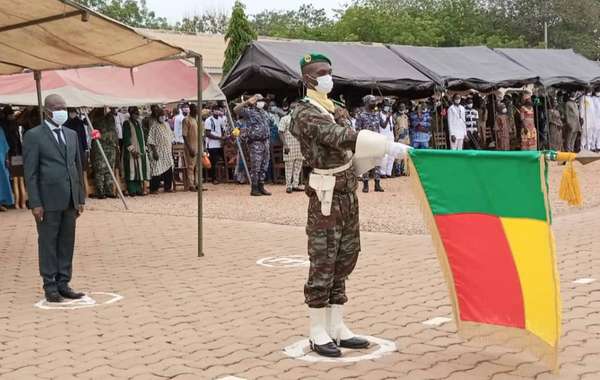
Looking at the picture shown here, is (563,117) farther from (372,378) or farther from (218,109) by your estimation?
(372,378)

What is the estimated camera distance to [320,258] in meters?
5.03

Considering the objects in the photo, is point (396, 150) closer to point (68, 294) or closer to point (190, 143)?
point (68, 294)

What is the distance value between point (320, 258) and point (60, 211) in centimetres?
297

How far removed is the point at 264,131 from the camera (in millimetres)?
15852

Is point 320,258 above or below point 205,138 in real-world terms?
below

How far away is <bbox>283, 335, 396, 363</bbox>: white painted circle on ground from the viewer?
506 centimetres

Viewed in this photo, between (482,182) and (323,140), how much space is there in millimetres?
1007

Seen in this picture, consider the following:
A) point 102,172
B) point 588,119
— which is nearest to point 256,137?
point 102,172

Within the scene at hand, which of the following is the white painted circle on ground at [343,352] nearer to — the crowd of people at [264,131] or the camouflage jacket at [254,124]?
the crowd of people at [264,131]

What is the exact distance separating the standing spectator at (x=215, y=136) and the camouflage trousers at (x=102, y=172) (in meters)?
2.98

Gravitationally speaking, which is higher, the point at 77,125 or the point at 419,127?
the point at 419,127

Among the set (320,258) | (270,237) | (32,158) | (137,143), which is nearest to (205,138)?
(137,143)

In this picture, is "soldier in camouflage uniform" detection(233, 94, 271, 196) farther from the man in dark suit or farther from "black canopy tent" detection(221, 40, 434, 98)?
the man in dark suit

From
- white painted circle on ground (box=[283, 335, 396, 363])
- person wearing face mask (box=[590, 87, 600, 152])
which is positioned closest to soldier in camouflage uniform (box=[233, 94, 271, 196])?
white painted circle on ground (box=[283, 335, 396, 363])
